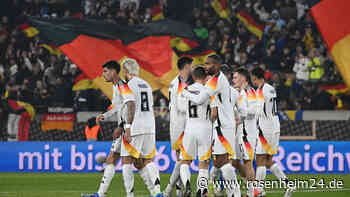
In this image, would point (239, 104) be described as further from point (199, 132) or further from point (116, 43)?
→ point (116, 43)

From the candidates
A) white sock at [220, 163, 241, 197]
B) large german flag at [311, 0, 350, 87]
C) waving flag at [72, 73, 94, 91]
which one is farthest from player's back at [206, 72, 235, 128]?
waving flag at [72, 73, 94, 91]

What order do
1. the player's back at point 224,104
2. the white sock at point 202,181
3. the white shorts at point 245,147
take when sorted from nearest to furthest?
the white sock at point 202,181 < the player's back at point 224,104 < the white shorts at point 245,147

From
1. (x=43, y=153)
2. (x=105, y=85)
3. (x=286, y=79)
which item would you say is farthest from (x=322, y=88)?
(x=43, y=153)

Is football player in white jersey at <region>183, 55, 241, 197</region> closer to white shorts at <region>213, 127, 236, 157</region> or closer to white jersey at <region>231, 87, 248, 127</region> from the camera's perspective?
white shorts at <region>213, 127, 236, 157</region>

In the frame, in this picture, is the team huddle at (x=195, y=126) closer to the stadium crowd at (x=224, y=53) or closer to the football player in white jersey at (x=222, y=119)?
the football player in white jersey at (x=222, y=119)

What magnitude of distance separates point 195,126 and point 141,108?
3.34 feet

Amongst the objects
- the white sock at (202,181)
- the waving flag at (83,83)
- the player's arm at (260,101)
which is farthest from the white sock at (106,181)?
the waving flag at (83,83)

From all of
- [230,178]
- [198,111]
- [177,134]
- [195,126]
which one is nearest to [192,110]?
[198,111]

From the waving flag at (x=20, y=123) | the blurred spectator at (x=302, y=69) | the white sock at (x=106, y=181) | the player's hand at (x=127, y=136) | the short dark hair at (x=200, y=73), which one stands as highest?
the blurred spectator at (x=302, y=69)

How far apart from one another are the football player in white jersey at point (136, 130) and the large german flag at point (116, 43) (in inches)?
395

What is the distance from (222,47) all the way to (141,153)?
13643 millimetres

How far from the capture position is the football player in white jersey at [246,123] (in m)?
13.4

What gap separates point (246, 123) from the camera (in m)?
13.8

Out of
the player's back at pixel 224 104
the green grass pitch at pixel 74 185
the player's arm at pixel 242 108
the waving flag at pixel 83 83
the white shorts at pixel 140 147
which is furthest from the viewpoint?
the waving flag at pixel 83 83
